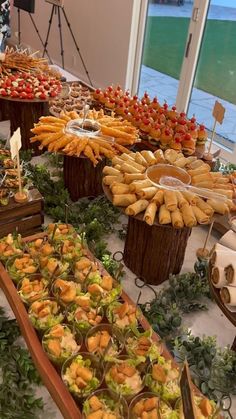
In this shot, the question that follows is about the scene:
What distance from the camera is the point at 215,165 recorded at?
2877 millimetres

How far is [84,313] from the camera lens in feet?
4.75

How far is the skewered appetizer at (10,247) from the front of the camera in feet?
5.48

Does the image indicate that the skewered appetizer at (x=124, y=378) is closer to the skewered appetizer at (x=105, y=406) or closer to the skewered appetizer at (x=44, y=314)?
the skewered appetizer at (x=105, y=406)

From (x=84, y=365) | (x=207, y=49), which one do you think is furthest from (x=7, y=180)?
(x=207, y=49)

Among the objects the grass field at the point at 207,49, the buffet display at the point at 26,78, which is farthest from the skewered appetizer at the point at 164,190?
the grass field at the point at 207,49

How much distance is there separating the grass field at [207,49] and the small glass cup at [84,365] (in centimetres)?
359

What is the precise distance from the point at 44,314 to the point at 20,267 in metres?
0.27

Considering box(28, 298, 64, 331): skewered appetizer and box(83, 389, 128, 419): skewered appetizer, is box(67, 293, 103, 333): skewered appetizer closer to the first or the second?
box(28, 298, 64, 331): skewered appetizer

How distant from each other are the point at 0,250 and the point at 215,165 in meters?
1.75

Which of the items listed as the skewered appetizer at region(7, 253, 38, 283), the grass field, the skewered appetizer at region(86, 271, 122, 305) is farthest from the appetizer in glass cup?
the grass field

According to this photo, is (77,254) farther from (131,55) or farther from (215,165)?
(131,55)

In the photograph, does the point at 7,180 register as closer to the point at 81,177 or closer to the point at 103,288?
the point at 81,177

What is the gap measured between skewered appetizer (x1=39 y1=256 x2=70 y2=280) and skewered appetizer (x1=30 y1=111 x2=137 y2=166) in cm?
85

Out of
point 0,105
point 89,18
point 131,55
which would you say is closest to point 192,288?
point 0,105
